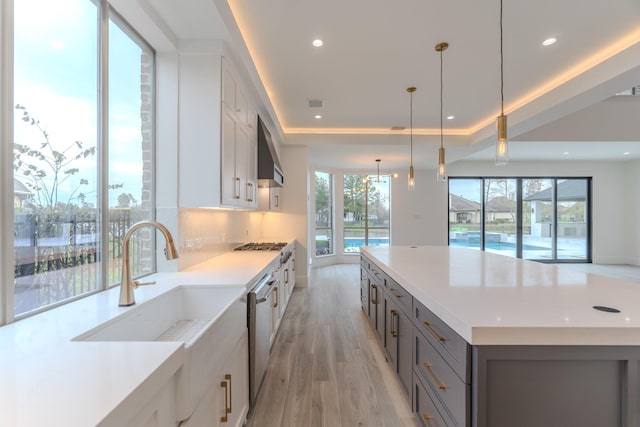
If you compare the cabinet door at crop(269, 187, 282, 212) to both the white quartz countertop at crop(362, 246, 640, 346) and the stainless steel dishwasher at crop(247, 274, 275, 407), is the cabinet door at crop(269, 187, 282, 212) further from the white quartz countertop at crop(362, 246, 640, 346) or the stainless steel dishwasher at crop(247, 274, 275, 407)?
the white quartz countertop at crop(362, 246, 640, 346)

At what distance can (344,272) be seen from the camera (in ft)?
22.4

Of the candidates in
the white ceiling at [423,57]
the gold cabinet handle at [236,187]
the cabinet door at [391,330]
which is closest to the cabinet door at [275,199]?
the white ceiling at [423,57]

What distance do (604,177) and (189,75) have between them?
10666 mm

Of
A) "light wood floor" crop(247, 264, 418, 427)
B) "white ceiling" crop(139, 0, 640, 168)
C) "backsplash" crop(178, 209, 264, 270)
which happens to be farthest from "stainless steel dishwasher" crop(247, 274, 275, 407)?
"white ceiling" crop(139, 0, 640, 168)

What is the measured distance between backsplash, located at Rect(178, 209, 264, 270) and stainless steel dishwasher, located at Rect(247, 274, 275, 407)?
71cm

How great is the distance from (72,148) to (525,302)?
244 centimetres

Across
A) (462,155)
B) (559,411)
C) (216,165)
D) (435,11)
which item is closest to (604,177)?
(462,155)

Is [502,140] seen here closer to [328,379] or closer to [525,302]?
[525,302]

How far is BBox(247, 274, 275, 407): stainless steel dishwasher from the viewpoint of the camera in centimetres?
189

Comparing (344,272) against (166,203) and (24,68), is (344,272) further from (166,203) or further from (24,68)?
(24,68)

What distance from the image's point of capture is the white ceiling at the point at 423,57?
7.34ft

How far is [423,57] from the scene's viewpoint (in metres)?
2.94

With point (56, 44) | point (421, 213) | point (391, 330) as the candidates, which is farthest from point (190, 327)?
point (421, 213)

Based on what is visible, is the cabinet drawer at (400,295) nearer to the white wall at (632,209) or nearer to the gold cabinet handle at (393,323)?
the gold cabinet handle at (393,323)
